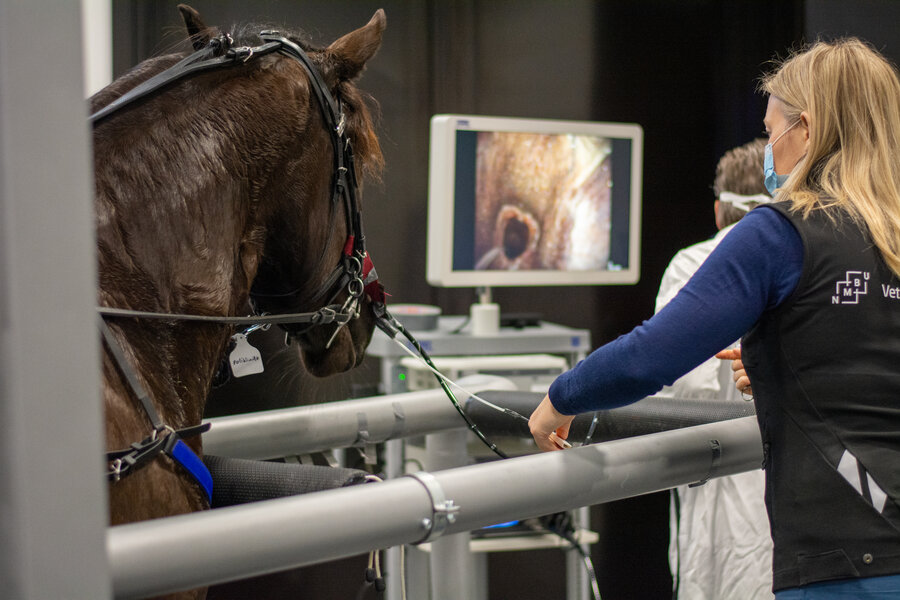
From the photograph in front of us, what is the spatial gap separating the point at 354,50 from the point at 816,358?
2.35ft

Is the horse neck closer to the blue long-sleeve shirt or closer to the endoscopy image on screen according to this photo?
the blue long-sleeve shirt

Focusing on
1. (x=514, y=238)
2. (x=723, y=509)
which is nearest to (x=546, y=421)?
(x=723, y=509)

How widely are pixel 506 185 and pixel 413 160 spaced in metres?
0.56

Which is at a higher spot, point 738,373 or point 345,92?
point 345,92

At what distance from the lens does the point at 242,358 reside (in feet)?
4.17

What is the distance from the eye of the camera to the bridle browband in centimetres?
94

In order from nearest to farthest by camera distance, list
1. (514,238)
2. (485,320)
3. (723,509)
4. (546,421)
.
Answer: (546,421), (723,509), (485,320), (514,238)

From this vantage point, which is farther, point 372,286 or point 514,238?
point 514,238

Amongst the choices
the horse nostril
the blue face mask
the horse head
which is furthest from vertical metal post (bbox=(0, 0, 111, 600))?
the horse nostril

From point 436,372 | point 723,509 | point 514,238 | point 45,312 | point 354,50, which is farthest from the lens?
point 514,238

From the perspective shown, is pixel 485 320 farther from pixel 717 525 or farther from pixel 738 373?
pixel 738 373

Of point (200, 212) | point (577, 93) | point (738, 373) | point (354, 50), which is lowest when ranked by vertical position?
point (738, 373)

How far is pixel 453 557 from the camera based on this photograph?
1407mm

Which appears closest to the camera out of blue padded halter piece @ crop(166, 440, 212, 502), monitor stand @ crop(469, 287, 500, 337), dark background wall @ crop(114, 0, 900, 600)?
blue padded halter piece @ crop(166, 440, 212, 502)
